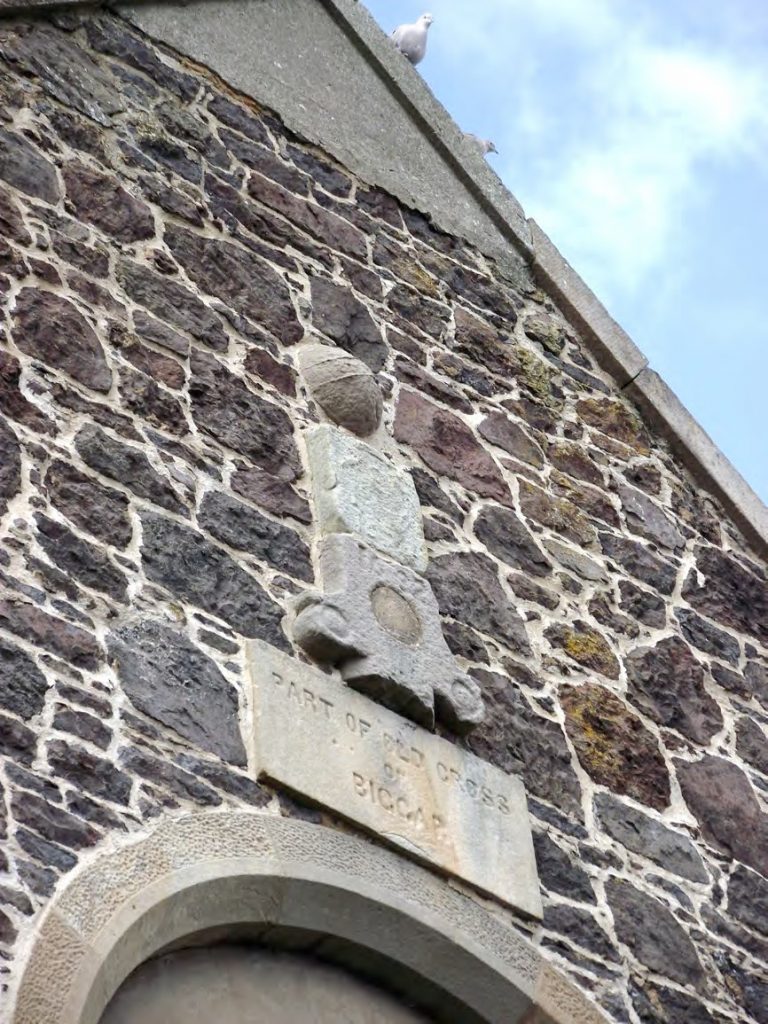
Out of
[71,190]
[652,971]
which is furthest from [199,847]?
[71,190]

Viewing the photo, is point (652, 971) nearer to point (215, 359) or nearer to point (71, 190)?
point (215, 359)

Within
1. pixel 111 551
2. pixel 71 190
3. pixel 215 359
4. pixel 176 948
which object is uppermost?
pixel 71 190

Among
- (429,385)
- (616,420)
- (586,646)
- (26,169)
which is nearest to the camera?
(26,169)

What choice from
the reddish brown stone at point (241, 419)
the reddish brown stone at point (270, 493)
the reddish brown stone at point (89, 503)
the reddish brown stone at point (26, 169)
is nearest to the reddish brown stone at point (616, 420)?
the reddish brown stone at point (241, 419)

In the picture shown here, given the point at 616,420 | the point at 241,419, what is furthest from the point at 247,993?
the point at 616,420

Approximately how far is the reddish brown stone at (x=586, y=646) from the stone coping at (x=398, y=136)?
1320mm

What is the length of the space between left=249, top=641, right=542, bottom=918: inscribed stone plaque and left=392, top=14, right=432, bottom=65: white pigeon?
13.5ft

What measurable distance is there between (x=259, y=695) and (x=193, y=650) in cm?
22

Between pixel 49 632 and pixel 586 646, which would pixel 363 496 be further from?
pixel 49 632

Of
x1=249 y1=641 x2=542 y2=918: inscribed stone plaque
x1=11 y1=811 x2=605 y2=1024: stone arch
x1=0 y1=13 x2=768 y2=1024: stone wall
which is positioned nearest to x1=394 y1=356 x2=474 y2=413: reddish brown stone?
x1=0 y1=13 x2=768 y2=1024: stone wall

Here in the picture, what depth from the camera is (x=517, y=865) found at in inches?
223

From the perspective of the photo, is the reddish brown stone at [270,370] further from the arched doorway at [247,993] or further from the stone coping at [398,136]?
the arched doorway at [247,993]

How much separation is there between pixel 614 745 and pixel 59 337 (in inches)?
87.7

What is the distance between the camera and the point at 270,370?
21.4ft
